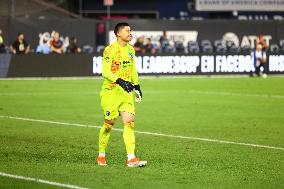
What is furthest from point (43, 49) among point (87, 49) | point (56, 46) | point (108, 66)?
point (108, 66)

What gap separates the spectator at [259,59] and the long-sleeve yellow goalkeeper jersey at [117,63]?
27733 mm

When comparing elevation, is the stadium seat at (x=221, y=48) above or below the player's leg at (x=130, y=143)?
above

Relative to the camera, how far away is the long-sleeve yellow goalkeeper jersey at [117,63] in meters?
12.9

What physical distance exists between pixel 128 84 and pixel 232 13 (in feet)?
135

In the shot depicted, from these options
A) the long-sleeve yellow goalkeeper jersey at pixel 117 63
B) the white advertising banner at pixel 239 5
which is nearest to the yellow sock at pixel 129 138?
the long-sleeve yellow goalkeeper jersey at pixel 117 63

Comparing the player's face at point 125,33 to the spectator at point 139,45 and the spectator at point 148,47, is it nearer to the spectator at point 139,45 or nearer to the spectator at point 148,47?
the spectator at point 139,45

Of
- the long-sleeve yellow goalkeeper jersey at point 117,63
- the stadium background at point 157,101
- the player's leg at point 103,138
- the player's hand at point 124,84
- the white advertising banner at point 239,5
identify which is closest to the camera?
the stadium background at point 157,101

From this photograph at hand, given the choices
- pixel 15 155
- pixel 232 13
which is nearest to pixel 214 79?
pixel 232 13

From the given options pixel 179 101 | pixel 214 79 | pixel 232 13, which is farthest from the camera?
pixel 232 13

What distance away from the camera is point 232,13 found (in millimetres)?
53375

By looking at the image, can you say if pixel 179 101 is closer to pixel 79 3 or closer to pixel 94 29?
pixel 94 29

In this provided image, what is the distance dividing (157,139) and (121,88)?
405 centimetres

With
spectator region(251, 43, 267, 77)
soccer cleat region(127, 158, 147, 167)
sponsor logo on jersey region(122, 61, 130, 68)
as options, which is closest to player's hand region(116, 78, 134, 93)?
sponsor logo on jersey region(122, 61, 130, 68)

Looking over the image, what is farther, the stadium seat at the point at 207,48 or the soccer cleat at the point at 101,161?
the stadium seat at the point at 207,48
